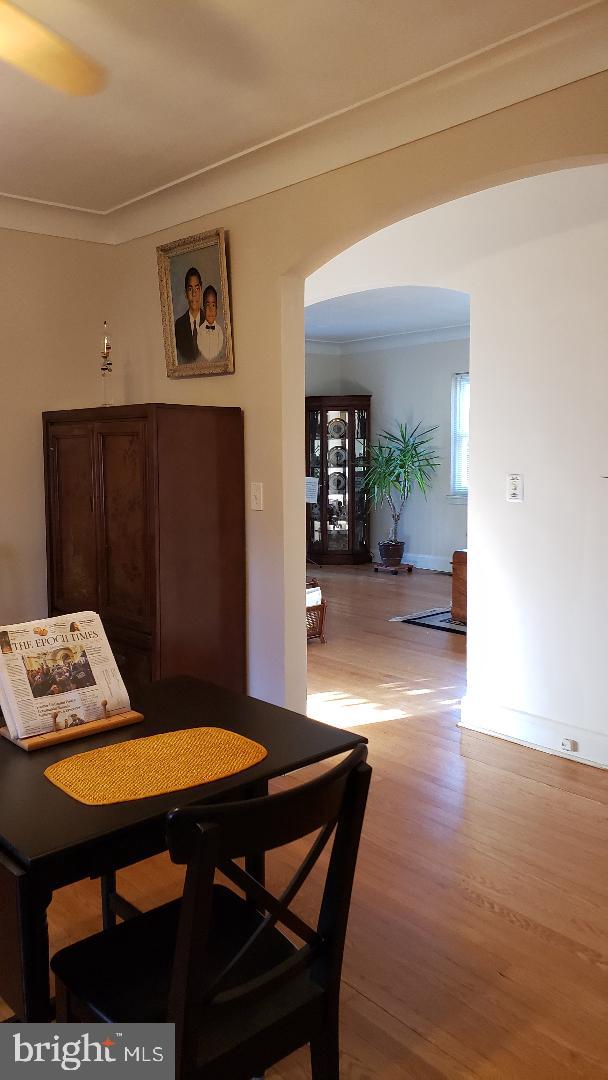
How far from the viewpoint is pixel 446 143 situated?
295 cm

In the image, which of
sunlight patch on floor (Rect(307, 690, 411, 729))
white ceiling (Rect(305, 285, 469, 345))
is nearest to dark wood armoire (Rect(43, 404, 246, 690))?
sunlight patch on floor (Rect(307, 690, 411, 729))

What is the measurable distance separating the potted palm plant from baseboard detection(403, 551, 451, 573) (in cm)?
25

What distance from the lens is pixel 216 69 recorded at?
8.79 ft

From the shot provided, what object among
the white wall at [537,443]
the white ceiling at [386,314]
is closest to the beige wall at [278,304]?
the white wall at [537,443]

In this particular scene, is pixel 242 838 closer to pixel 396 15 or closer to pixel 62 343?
pixel 396 15

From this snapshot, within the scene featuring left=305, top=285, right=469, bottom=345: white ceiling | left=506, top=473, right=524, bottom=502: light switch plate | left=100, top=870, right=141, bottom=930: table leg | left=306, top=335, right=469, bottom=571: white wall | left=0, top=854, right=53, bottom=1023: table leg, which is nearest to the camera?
left=0, top=854, right=53, bottom=1023: table leg

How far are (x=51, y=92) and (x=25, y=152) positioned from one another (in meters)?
0.62

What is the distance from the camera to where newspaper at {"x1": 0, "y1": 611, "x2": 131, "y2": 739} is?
6.19 ft

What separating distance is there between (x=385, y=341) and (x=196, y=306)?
645 centimetres

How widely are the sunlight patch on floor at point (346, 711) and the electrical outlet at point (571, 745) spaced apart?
0.88 meters

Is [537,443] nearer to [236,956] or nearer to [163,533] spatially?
[163,533]

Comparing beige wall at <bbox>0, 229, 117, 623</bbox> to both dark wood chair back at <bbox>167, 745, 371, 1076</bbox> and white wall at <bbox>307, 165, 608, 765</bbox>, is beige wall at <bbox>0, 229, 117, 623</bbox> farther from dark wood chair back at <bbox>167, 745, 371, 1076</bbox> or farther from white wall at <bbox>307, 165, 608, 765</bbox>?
dark wood chair back at <bbox>167, 745, 371, 1076</bbox>

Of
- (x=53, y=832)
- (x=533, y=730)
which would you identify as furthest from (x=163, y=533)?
(x=53, y=832)

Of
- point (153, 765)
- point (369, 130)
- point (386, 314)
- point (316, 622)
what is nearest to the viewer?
point (153, 765)
